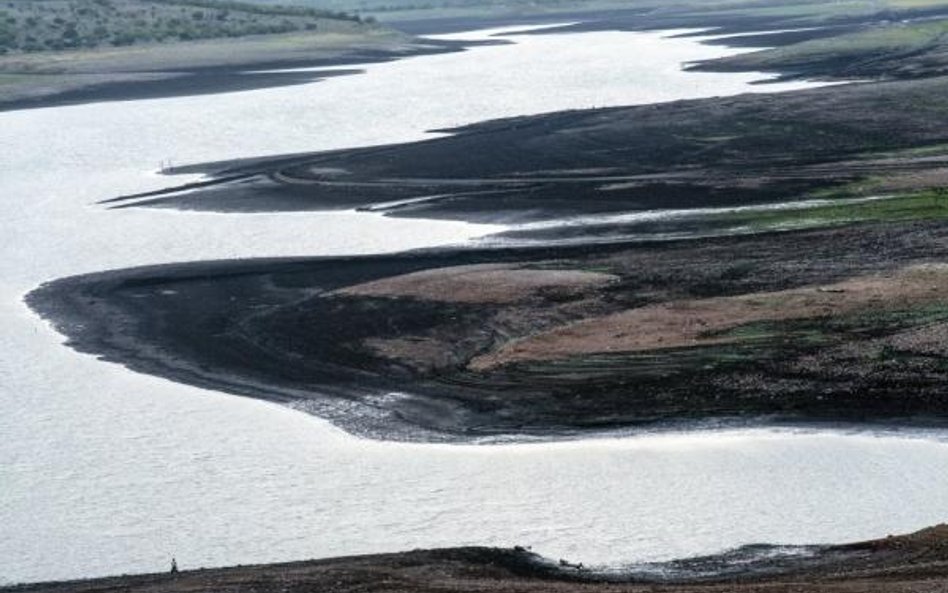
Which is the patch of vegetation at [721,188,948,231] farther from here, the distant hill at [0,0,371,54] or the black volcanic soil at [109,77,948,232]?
the distant hill at [0,0,371,54]

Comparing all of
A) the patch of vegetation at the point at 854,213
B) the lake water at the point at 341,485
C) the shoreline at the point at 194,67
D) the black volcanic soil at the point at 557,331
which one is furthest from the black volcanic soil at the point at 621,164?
the shoreline at the point at 194,67

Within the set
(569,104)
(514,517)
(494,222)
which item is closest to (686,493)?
(514,517)

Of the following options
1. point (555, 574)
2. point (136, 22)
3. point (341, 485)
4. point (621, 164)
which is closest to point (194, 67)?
point (136, 22)

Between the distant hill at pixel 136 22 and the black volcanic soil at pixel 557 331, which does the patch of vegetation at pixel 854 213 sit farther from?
the distant hill at pixel 136 22

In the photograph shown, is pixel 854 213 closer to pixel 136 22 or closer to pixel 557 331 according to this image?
pixel 557 331

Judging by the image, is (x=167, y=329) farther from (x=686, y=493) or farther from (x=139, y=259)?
(x=686, y=493)

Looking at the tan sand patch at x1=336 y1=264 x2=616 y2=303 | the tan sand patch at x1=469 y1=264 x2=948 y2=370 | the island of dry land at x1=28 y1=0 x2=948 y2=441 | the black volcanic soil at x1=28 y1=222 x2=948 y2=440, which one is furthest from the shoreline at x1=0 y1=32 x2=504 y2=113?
the tan sand patch at x1=469 y1=264 x2=948 y2=370

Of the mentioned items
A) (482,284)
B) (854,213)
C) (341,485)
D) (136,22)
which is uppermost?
(854,213)
